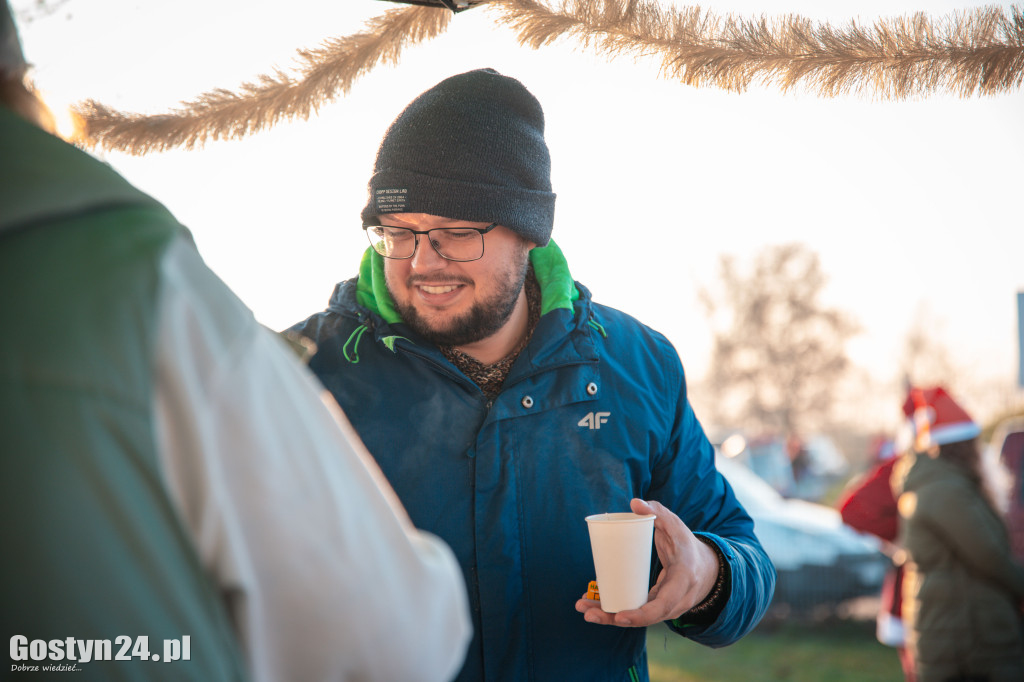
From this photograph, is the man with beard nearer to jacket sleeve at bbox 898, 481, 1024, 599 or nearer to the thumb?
the thumb

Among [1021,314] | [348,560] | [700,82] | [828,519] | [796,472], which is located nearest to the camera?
[348,560]

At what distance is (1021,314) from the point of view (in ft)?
13.6

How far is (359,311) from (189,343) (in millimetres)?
1512

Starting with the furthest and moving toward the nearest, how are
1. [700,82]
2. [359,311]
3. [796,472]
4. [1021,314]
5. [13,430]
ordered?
[796,472] < [1021,314] < [359,311] < [700,82] < [13,430]

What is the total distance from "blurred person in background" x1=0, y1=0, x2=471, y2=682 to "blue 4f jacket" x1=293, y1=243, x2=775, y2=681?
1.15 meters

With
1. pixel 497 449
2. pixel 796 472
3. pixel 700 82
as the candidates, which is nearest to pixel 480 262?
pixel 497 449

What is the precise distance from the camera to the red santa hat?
4559 mm

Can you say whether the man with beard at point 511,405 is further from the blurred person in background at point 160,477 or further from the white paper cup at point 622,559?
the blurred person in background at point 160,477

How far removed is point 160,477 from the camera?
798 mm

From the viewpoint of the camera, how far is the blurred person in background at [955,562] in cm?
425

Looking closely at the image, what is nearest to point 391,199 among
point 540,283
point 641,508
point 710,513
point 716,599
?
point 540,283

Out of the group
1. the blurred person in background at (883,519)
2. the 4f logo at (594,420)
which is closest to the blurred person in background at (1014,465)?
the blurred person in background at (883,519)

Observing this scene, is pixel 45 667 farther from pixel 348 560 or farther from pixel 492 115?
pixel 492 115

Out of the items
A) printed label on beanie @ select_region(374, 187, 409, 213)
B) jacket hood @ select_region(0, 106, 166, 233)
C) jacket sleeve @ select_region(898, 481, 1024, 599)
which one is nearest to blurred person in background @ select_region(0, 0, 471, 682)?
jacket hood @ select_region(0, 106, 166, 233)
